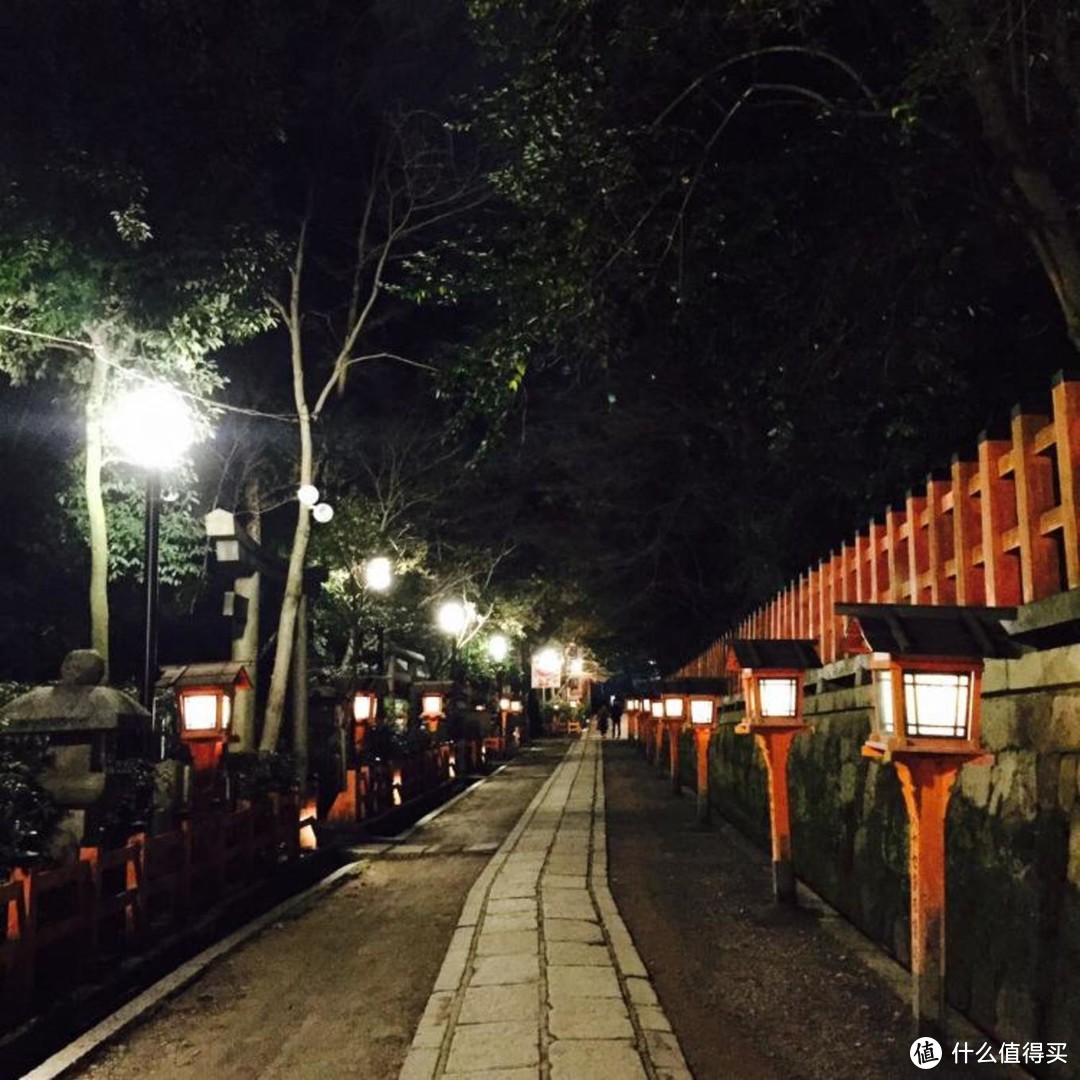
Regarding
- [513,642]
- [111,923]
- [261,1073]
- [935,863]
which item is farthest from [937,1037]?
[513,642]

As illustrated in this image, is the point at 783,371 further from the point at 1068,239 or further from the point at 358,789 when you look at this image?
the point at 358,789

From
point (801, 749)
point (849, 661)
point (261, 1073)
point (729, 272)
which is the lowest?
point (261, 1073)

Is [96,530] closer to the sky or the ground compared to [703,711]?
closer to the sky

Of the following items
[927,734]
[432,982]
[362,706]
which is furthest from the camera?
[362,706]

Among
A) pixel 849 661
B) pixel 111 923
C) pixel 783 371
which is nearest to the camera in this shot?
pixel 111 923

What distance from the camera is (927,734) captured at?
534 centimetres

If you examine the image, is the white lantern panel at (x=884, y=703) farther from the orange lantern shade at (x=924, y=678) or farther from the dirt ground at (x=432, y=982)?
the dirt ground at (x=432, y=982)

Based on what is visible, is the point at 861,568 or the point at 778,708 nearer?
the point at 778,708

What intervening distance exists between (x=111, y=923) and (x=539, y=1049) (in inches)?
176

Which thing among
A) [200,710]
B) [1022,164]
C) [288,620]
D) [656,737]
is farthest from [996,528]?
[656,737]

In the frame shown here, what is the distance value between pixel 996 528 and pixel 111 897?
7293mm

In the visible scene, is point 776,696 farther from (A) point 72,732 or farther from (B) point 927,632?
(A) point 72,732

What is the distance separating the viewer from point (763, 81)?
33.6 ft

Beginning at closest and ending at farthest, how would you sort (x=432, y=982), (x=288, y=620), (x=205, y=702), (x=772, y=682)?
1. (x=432, y=982)
2. (x=772, y=682)
3. (x=205, y=702)
4. (x=288, y=620)
